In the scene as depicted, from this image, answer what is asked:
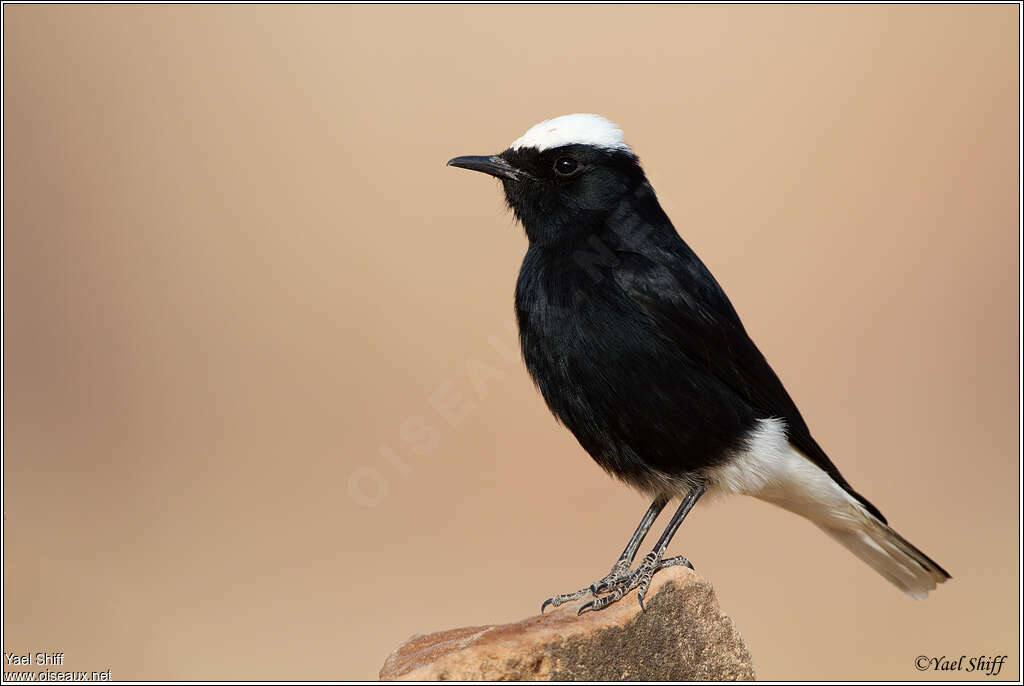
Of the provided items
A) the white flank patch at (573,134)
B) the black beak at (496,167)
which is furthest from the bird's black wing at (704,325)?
the black beak at (496,167)

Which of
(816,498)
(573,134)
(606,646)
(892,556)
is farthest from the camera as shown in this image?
(892,556)

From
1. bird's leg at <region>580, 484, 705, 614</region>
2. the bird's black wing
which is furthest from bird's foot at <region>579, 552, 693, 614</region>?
the bird's black wing

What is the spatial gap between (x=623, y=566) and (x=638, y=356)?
3.80 feet

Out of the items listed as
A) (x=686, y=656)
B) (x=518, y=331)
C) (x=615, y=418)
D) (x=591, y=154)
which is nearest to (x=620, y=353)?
(x=615, y=418)

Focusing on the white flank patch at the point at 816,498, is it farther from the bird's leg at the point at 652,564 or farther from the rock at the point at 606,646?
the rock at the point at 606,646

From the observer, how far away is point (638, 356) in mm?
5000

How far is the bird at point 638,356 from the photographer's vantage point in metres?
5.02

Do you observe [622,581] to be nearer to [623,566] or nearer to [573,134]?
[623,566]

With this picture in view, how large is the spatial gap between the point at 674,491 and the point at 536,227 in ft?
5.61

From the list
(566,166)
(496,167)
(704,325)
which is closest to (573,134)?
(566,166)

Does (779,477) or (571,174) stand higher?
(571,174)

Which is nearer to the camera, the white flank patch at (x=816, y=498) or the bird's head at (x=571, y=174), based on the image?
the white flank patch at (x=816, y=498)

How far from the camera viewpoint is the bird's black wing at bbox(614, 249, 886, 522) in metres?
5.11

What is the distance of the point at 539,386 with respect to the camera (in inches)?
208
